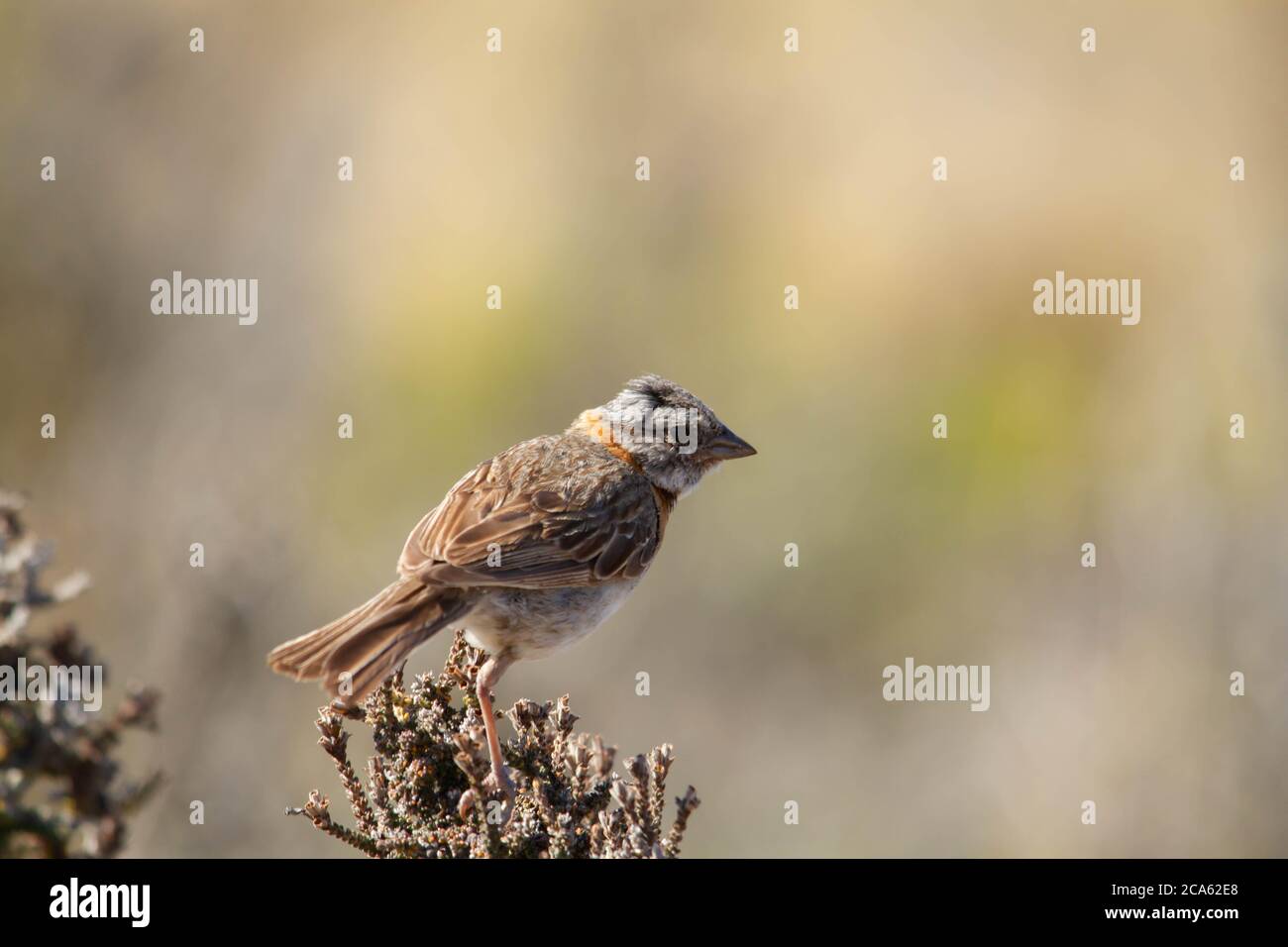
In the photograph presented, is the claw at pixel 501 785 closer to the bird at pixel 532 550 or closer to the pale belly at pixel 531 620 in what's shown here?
the bird at pixel 532 550

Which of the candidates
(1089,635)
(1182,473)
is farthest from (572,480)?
(1182,473)

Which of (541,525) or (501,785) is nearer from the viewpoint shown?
(501,785)

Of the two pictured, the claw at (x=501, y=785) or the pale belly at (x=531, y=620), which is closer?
the claw at (x=501, y=785)

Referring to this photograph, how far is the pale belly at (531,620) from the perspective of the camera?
17.7ft

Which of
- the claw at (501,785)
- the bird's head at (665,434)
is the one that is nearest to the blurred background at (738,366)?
the claw at (501,785)

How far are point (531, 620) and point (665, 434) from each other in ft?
4.11

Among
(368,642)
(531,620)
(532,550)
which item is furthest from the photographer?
(532,550)

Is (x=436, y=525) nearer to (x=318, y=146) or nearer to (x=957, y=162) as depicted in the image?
(x=957, y=162)

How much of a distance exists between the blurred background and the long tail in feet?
9.41

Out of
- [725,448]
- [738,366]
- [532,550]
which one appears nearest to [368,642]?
[532,550]

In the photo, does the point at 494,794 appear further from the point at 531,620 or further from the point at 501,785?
the point at 531,620

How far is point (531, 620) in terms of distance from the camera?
17.8 feet

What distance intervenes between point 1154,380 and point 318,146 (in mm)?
11909

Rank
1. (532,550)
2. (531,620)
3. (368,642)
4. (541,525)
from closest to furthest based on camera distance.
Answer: (368,642) < (531,620) < (532,550) < (541,525)
